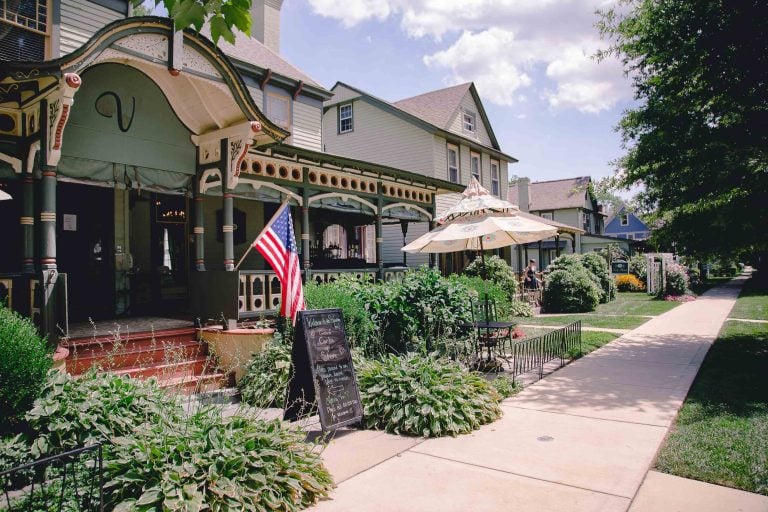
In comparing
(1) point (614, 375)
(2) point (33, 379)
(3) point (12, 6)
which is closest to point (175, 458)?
(2) point (33, 379)

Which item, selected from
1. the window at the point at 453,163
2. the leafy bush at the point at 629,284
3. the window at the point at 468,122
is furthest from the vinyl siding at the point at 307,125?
the leafy bush at the point at 629,284

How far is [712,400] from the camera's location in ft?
21.8

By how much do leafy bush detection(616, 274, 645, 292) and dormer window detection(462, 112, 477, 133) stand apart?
13.5 m

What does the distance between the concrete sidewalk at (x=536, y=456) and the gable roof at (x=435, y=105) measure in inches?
625

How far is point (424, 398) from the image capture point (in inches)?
236

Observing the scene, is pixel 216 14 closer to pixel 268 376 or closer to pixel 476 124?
pixel 268 376

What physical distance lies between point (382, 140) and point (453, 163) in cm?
342

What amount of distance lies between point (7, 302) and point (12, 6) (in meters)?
5.54

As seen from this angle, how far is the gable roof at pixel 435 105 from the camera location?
72.2ft

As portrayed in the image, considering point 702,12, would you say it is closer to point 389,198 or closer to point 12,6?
point 389,198

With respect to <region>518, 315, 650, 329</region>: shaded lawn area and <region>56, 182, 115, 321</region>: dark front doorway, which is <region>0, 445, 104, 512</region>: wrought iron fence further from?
<region>518, 315, 650, 329</region>: shaded lawn area

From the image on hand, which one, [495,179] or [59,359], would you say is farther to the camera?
[495,179]

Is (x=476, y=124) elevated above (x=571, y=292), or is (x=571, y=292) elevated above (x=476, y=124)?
(x=476, y=124)

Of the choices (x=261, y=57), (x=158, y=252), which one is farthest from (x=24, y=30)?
(x=261, y=57)
